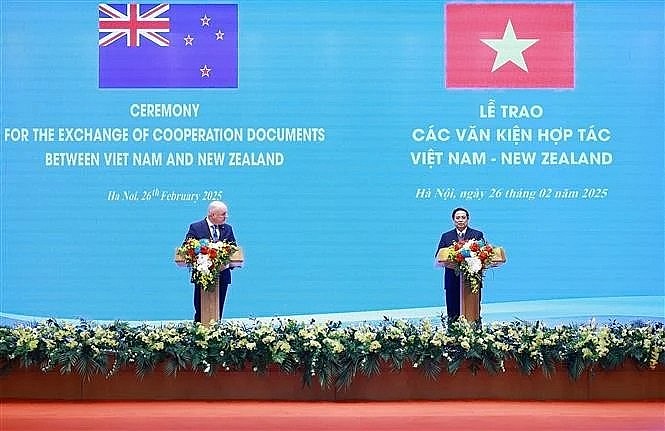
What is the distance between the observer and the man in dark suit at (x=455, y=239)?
800 cm

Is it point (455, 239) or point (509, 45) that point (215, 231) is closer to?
point (455, 239)

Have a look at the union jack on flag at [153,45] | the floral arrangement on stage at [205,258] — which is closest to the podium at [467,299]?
the floral arrangement on stage at [205,258]

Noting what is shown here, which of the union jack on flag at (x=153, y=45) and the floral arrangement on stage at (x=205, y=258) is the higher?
the union jack on flag at (x=153, y=45)

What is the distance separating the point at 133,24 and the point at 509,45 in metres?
2.51

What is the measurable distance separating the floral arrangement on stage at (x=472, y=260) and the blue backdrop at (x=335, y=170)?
0.52 metres

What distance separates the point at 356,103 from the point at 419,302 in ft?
4.56

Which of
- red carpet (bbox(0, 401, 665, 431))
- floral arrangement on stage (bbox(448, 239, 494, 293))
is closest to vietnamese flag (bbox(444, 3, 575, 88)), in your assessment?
floral arrangement on stage (bbox(448, 239, 494, 293))

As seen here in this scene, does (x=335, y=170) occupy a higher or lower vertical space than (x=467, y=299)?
higher

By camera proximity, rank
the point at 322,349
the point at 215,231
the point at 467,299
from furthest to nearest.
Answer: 1. the point at 215,231
2. the point at 467,299
3. the point at 322,349

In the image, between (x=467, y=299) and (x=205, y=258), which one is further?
(x=467, y=299)

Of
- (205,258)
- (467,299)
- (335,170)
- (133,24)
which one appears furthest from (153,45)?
(467,299)

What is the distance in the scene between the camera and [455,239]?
803 cm

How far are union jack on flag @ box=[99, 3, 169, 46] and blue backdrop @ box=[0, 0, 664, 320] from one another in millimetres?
75

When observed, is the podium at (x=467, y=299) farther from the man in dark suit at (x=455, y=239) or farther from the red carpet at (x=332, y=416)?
the red carpet at (x=332, y=416)
